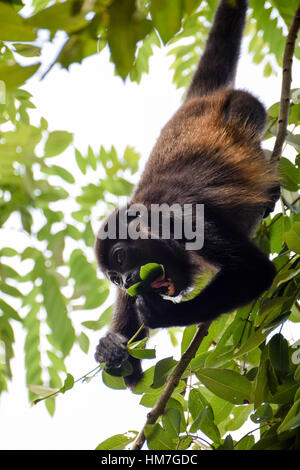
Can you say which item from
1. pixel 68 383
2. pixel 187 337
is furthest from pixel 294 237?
pixel 68 383

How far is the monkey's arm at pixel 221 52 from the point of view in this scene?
162 inches

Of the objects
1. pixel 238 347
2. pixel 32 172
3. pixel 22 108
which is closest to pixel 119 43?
pixel 238 347

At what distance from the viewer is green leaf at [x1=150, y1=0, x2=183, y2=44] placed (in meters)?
0.82

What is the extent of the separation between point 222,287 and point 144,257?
668 mm

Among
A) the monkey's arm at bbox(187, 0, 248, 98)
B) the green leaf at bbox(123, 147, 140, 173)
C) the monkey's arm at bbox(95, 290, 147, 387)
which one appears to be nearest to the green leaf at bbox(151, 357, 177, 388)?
the monkey's arm at bbox(95, 290, 147, 387)

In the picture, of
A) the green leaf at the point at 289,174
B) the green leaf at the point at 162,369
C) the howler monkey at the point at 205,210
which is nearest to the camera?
the green leaf at the point at 162,369

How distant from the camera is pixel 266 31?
3340 mm

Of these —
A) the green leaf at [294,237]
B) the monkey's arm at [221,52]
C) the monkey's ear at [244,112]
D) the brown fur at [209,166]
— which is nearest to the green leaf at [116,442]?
the green leaf at [294,237]

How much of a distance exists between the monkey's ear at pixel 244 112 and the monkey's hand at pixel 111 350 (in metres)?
1.69

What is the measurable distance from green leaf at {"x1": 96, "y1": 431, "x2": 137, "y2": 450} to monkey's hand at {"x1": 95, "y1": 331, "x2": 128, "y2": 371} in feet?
2.98

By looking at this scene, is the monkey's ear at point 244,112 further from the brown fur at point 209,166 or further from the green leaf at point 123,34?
the green leaf at point 123,34

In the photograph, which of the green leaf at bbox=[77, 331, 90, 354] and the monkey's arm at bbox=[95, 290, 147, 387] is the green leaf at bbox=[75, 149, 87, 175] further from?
the green leaf at bbox=[77, 331, 90, 354]

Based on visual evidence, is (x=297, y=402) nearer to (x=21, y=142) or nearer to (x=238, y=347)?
(x=238, y=347)
